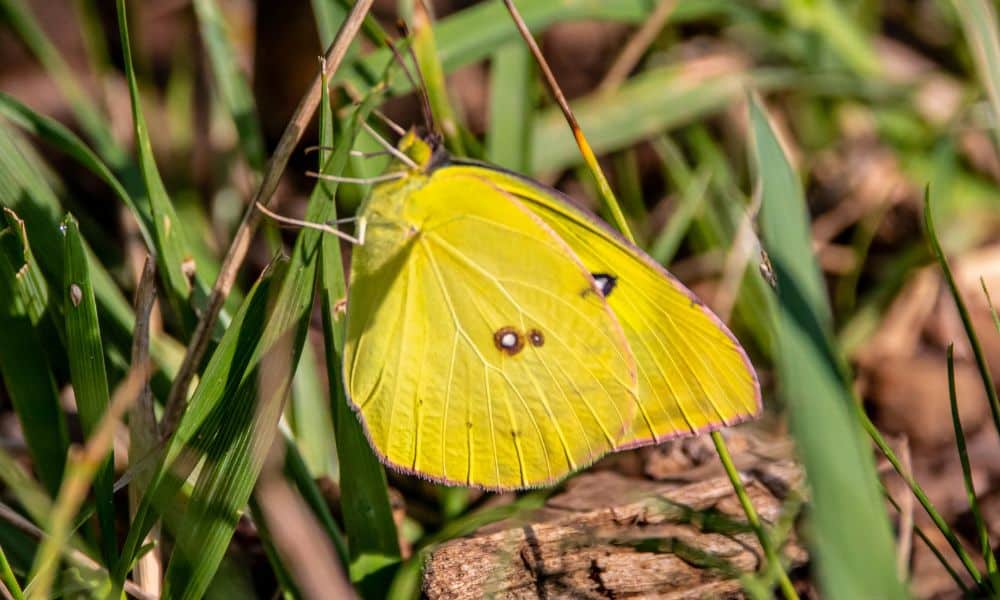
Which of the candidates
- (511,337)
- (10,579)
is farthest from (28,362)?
(511,337)

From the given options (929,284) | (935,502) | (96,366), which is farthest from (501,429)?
(929,284)

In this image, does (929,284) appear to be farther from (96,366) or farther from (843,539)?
(96,366)

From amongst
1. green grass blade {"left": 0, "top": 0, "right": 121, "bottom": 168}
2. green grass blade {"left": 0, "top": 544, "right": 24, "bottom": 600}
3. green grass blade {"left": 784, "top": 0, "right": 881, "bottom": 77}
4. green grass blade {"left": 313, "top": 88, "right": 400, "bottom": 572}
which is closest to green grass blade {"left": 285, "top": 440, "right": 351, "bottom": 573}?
green grass blade {"left": 313, "top": 88, "right": 400, "bottom": 572}

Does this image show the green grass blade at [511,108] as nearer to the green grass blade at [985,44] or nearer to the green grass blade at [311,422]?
the green grass blade at [311,422]

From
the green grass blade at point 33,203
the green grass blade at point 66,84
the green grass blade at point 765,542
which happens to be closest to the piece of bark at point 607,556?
the green grass blade at point 765,542

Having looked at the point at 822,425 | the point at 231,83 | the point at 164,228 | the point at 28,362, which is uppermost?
the point at 231,83

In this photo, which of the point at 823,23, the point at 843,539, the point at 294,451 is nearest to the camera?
the point at 843,539

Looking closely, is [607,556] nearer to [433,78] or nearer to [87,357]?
[87,357]

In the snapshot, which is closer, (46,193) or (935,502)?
(46,193)
